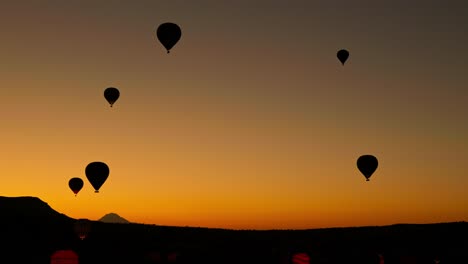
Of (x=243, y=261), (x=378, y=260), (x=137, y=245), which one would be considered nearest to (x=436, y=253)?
(x=378, y=260)

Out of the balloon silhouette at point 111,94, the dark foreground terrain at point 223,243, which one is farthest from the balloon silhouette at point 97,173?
the dark foreground terrain at point 223,243

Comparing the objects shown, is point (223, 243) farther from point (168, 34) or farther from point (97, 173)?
point (168, 34)

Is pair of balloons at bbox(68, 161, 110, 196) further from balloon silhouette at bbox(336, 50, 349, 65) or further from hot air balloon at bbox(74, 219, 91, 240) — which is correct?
hot air balloon at bbox(74, 219, 91, 240)

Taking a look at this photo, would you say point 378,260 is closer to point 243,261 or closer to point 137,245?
point 243,261

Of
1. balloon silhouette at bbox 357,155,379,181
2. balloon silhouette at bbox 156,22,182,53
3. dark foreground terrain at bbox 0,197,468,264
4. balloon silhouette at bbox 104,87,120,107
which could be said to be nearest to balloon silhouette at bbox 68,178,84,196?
dark foreground terrain at bbox 0,197,468,264

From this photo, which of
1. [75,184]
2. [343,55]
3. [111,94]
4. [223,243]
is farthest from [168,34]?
[223,243]

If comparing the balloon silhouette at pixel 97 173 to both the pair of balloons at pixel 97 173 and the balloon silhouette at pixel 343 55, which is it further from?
the balloon silhouette at pixel 343 55
